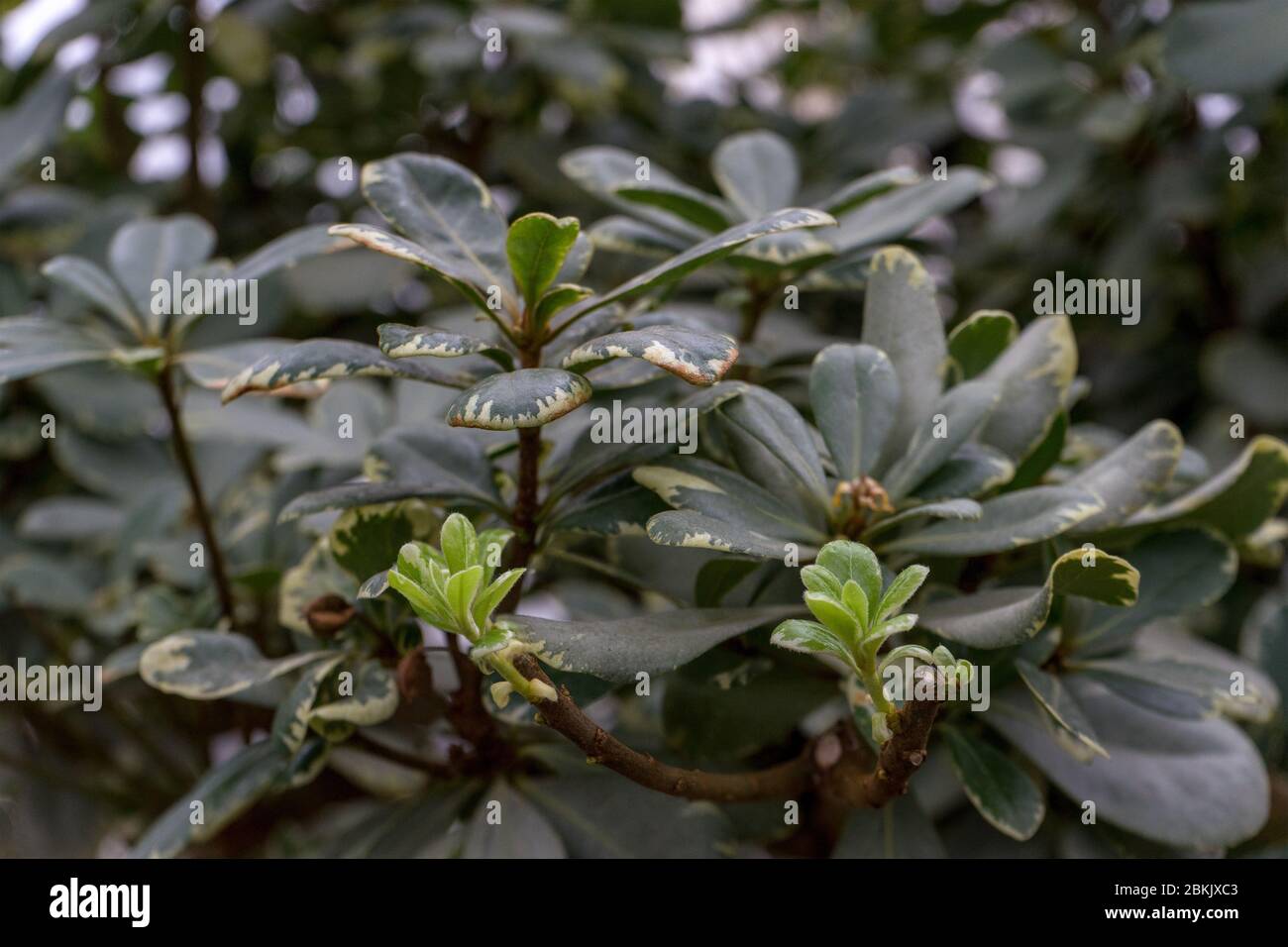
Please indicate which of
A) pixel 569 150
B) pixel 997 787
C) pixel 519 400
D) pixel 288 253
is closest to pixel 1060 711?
pixel 997 787

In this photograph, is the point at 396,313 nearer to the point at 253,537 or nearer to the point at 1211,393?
the point at 253,537

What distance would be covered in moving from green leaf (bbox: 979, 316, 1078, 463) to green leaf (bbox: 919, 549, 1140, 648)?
0.12m

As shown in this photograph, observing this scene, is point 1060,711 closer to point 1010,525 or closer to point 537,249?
point 1010,525

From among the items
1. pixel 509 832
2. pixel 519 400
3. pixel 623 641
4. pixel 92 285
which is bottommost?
pixel 509 832

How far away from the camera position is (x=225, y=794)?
61 cm

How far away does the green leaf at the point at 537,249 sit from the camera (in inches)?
20.7

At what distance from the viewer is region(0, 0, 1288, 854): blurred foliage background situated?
108 centimetres

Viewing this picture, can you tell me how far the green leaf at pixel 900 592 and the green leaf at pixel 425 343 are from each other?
0.68 feet

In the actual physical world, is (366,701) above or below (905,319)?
below

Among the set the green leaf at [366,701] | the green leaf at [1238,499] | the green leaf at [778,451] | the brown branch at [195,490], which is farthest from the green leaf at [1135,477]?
the brown branch at [195,490]

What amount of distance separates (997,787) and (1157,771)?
126 mm

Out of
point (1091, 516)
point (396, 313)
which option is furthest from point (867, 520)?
point (396, 313)

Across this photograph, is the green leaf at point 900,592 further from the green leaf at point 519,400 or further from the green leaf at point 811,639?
the green leaf at point 519,400
